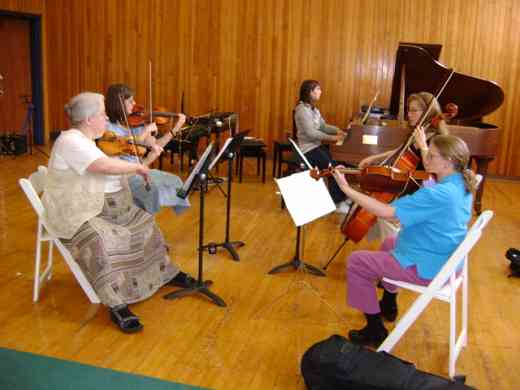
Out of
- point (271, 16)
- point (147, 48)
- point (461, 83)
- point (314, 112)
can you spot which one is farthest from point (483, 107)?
point (147, 48)

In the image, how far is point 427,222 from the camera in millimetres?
2768

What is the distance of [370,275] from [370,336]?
41 cm

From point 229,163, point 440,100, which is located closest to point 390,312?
point 229,163

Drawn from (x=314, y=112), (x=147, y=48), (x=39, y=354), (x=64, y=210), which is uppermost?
(x=147, y=48)

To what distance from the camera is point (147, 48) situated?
9289mm

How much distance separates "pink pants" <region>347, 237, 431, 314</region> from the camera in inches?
112

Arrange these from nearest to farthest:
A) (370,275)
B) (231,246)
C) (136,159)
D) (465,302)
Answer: (370,275), (465,302), (136,159), (231,246)

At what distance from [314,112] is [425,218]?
332 centimetres

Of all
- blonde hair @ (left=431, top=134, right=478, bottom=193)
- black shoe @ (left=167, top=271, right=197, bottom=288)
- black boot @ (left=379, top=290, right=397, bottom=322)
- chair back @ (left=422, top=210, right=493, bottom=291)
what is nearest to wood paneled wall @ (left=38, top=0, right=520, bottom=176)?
black shoe @ (left=167, top=271, right=197, bottom=288)

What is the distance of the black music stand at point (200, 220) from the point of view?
330 cm

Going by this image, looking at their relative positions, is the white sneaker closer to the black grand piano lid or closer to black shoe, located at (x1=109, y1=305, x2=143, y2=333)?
the black grand piano lid

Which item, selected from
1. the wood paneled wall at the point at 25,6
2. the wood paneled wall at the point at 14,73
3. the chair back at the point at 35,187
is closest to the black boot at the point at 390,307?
the chair back at the point at 35,187

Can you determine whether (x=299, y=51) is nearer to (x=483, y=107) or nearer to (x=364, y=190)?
(x=483, y=107)

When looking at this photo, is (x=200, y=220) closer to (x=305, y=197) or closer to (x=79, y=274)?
(x=305, y=197)
